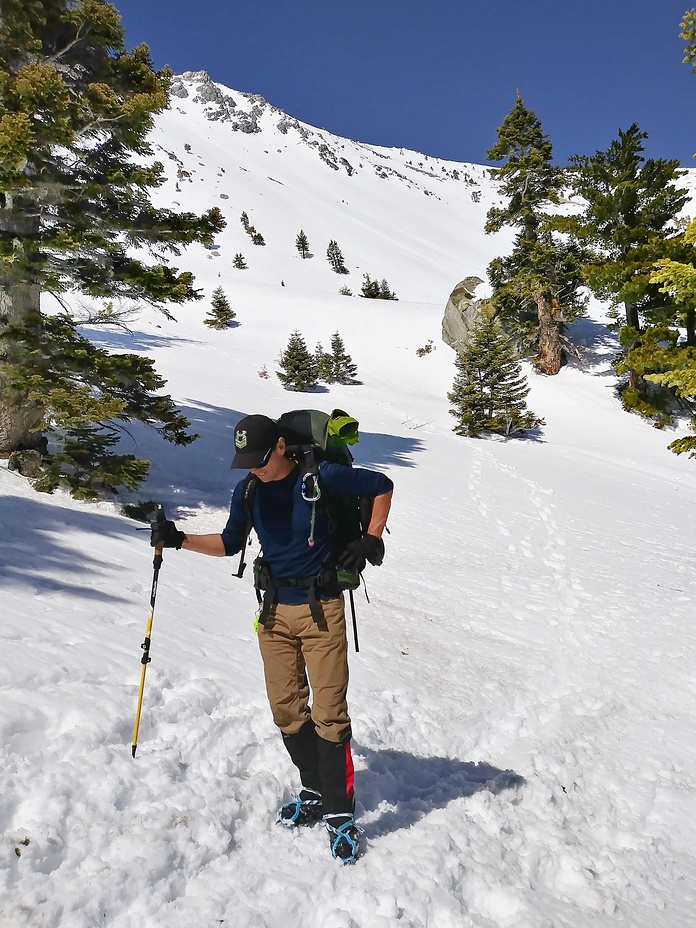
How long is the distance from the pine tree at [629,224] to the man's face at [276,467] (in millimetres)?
22018

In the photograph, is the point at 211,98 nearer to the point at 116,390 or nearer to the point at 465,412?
the point at 465,412

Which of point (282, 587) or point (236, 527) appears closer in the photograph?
point (282, 587)

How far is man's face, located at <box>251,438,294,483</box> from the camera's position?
3.09 metres

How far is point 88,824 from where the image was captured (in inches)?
118

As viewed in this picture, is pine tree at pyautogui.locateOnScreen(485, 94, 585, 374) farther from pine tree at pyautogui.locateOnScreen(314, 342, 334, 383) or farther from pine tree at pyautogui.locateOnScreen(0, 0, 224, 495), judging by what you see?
pine tree at pyautogui.locateOnScreen(0, 0, 224, 495)

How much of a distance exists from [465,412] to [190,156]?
131 m

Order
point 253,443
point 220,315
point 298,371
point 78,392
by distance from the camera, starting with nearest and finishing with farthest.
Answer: point 253,443
point 78,392
point 298,371
point 220,315

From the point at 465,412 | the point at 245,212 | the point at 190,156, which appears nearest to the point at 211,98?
the point at 190,156

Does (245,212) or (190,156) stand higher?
(190,156)

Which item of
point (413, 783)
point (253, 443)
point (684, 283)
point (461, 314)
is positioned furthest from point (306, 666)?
point (461, 314)

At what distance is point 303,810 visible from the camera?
3.53 m

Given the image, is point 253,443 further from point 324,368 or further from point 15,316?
point 324,368

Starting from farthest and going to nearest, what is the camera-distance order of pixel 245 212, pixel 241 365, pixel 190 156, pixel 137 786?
pixel 190 156 → pixel 245 212 → pixel 241 365 → pixel 137 786

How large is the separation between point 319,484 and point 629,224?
27.1 m
